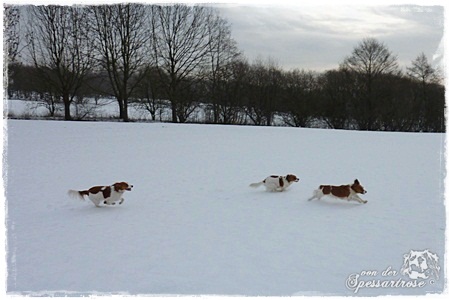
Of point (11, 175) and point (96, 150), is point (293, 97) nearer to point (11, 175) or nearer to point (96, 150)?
point (96, 150)

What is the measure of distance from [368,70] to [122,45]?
23271 mm

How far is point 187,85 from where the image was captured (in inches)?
1179

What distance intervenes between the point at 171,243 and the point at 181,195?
93.6 inches

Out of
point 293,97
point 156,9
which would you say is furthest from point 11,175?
point 293,97

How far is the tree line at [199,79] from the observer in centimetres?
2475

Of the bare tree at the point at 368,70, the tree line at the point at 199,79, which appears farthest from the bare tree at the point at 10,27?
the bare tree at the point at 368,70

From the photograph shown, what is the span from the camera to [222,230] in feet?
16.6

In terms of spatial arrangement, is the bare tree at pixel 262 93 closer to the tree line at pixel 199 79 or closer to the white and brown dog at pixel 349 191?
the tree line at pixel 199 79

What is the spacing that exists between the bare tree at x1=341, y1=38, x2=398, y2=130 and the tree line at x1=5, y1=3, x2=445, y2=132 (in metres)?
0.09

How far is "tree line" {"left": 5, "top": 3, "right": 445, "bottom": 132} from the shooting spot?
81.2ft

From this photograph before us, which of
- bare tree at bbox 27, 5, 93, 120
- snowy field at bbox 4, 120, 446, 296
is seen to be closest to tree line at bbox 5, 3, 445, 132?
bare tree at bbox 27, 5, 93, 120

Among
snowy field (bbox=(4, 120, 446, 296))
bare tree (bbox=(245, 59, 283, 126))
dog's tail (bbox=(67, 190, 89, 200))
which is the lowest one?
snowy field (bbox=(4, 120, 446, 296))

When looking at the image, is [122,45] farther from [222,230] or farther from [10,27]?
[222,230]

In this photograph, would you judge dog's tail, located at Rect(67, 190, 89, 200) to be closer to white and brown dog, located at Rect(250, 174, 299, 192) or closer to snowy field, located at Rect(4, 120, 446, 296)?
snowy field, located at Rect(4, 120, 446, 296)
